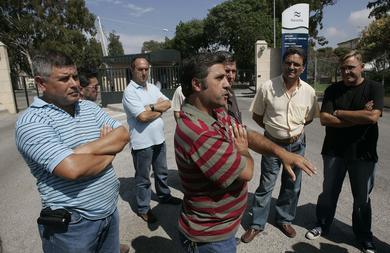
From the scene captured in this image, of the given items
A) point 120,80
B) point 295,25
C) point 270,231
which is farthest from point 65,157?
point 295,25

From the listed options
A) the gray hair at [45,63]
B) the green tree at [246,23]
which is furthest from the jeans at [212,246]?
the green tree at [246,23]

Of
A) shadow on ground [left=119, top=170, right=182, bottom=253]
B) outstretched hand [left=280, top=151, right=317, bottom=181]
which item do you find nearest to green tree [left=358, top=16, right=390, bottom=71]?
shadow on ground [left=119, top=170, right=182, bottom=253]

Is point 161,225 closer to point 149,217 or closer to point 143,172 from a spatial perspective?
point 149,217

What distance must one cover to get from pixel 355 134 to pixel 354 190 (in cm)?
57

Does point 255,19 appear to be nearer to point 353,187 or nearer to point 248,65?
point 248,65

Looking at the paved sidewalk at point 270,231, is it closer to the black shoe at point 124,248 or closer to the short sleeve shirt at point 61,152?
the black shoe at point 124,248

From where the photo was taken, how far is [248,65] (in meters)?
34.7

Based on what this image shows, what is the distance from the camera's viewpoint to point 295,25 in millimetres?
16391

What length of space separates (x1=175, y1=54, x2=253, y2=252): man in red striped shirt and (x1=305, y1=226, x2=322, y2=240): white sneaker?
174 cm

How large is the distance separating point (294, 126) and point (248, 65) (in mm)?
32718

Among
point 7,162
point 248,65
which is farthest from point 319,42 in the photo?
point 7,162

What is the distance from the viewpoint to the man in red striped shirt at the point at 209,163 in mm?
1667

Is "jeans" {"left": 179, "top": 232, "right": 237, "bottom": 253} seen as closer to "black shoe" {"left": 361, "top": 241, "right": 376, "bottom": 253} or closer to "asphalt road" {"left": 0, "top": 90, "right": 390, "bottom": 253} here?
"asphalt road" {"left": 0, "top": 90, "right": 390, "bottom": 253}

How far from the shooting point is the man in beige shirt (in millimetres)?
3162
